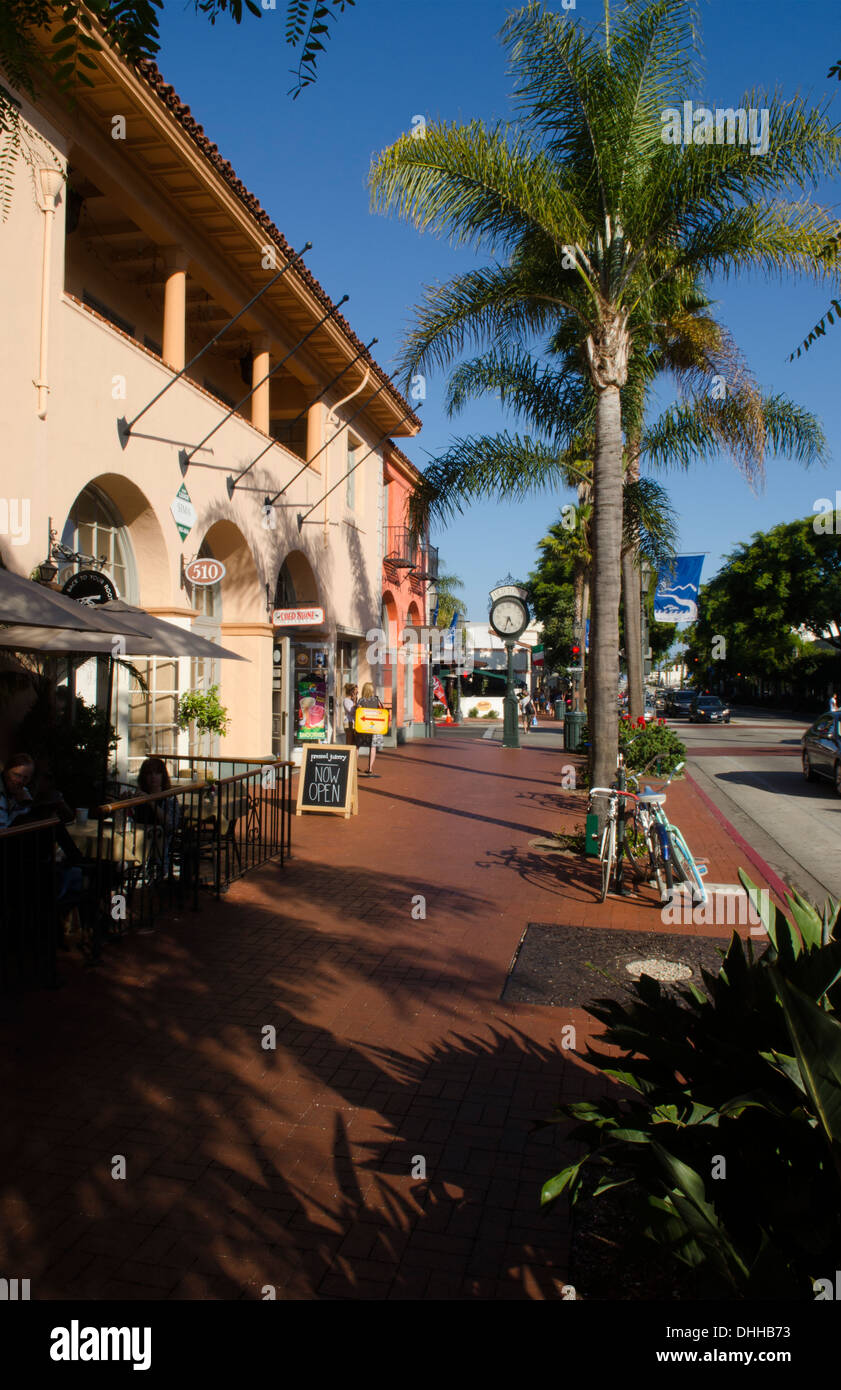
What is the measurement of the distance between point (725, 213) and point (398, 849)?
25.7 feet

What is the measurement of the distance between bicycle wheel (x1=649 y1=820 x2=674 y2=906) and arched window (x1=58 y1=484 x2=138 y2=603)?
627 centimetres

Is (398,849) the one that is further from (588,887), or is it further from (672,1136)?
(672,1136)

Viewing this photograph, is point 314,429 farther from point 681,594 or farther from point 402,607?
point 402,607

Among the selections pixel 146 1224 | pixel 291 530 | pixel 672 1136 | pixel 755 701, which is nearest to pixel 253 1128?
pixel 146 1224

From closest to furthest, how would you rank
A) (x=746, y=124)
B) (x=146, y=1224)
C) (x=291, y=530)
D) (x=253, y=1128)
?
(x=146, y=1224)
(x=253, y=1128)
(x=746, y=124)
(x=291, y=530)

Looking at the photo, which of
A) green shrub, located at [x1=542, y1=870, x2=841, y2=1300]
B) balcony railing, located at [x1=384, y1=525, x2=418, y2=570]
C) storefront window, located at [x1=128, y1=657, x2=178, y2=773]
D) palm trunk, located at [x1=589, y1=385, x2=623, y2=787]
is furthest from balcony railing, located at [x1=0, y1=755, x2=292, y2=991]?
balcony railing, located at [x1=384, y1=525, x2=418, y2=570]

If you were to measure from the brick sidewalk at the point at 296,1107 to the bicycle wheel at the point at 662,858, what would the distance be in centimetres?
18

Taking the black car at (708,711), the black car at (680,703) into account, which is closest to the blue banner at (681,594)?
the black car at (708,711)

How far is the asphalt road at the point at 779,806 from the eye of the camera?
10.0m

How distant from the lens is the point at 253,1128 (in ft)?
13.8

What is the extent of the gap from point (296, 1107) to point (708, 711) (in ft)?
145

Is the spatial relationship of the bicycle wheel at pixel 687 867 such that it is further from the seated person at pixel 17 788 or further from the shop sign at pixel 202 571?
the shop sign at pixel 202 571

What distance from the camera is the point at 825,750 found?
17.0 m

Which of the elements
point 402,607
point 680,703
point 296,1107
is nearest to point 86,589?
point 296,1107
